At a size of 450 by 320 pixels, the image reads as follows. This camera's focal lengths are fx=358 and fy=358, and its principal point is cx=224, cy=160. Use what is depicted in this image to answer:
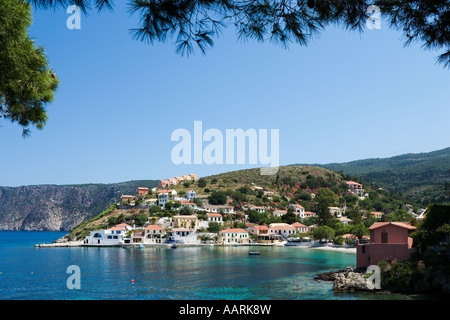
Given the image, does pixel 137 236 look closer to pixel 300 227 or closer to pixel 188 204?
pixel 188 204

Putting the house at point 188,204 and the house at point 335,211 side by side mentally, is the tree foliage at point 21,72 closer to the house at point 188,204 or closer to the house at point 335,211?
the house at point 188,204

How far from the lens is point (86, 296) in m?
20.6

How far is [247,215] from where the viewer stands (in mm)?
76125

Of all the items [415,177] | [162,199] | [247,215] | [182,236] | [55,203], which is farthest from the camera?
[55,203]

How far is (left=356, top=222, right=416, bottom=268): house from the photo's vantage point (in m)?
20.8

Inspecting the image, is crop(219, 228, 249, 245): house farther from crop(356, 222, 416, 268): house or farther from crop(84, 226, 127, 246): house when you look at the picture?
crop(356, 222, 416, 268): house

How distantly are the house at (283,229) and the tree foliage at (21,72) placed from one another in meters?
63.6

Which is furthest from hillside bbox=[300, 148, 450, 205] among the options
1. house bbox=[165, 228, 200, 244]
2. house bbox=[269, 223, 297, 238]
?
house bbox=[165, 228, 200, 244]

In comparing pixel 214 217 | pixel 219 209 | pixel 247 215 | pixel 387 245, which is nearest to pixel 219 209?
pixel 219 209

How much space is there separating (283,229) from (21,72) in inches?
2555

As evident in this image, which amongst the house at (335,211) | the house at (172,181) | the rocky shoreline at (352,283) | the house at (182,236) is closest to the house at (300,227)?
the house at (335,211)
